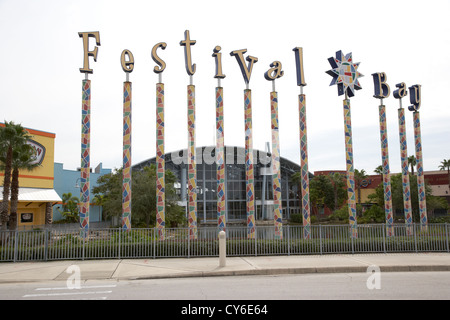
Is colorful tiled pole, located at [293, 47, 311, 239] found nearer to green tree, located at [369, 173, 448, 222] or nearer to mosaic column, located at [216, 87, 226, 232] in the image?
mosaic column, located at [216, 87, 226, 232]

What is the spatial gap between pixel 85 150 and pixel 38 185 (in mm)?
19534

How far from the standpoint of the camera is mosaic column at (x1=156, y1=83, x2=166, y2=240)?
19.8 meters

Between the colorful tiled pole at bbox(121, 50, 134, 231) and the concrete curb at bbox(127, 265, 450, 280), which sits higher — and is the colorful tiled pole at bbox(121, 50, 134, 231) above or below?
above

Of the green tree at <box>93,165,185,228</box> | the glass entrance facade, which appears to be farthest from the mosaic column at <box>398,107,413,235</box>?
the glass entrance facade

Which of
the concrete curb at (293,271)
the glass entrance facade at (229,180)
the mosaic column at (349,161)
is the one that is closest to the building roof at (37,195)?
the glass entrance facade at (229,180)

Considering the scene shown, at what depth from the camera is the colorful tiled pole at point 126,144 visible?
63.5 feet

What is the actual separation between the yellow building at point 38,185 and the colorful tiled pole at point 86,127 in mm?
17566

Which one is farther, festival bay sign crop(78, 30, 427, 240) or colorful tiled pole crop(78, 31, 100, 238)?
festival bay sign crop(78, 30, 427, 240)

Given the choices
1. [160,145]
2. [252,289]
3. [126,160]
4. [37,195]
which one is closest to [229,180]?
[37,195]

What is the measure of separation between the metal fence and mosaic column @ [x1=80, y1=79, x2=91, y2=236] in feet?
5.00

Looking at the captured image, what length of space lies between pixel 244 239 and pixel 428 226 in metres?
8.16

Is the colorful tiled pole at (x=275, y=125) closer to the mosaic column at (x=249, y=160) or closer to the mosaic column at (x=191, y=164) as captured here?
the mosaic column at (x=249, y=160)
